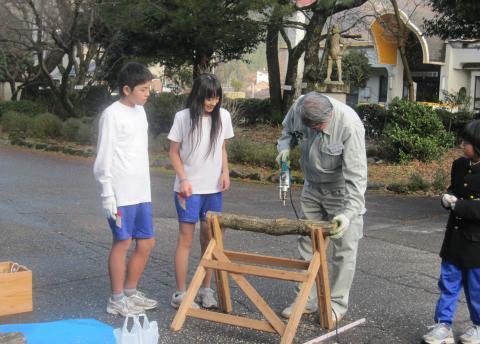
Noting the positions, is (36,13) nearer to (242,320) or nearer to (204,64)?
(204,64)

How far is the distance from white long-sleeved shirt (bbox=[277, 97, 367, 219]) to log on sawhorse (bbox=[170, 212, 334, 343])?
366 mm

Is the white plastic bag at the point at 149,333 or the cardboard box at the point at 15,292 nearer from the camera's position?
the white plastic bag at the point at 149,333

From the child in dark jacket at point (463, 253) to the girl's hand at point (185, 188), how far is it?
1816 millimetres

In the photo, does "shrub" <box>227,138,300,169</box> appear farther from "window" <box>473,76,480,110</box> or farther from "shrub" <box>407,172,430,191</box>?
"window" <box>473,76,480,110</box>

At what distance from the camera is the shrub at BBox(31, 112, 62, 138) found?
22.0 meters

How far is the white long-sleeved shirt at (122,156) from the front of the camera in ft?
15.6

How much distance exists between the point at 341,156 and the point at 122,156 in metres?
1.56

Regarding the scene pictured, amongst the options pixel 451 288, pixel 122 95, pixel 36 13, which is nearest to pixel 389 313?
pixel 451 288

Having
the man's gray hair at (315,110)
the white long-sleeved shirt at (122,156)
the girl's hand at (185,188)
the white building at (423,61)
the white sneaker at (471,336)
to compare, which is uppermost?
the white building at (423,61)

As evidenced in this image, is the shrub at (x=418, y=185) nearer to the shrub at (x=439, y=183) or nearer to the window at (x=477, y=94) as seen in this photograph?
the shrub at (x=439, y=183)

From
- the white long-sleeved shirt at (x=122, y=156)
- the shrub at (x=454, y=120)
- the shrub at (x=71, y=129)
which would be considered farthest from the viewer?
the shrub at (x=71, y=129)

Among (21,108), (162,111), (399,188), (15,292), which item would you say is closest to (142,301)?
(15,292)

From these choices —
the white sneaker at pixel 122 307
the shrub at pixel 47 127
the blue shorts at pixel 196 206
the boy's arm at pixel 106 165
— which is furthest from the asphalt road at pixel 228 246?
the shrub at pixel 47 127

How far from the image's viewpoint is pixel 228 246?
7.52m
